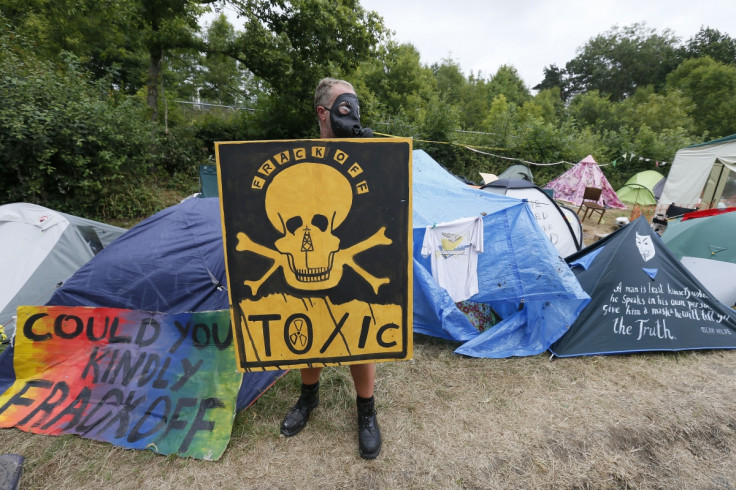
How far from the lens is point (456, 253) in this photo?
306cm

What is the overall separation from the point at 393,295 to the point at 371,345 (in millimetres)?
233

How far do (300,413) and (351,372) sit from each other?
44 centimetres

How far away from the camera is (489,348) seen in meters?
2.74

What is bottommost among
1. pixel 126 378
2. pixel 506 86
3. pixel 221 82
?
pixel 126 378

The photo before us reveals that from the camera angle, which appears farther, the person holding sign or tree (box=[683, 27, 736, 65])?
tree (box=[683, 27, 736, 65])

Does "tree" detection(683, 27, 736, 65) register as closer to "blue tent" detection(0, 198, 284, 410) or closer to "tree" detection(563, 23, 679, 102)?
"tree" detection(563, 23, 679, 102)

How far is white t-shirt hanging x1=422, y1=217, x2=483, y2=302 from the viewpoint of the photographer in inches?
118

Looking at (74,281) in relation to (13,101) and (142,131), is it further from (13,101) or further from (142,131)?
(142,131)

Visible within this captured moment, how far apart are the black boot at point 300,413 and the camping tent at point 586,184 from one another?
11.1 meters

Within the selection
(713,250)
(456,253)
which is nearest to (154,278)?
(456,253)

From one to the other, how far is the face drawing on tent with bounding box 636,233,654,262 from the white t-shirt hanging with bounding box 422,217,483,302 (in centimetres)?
122

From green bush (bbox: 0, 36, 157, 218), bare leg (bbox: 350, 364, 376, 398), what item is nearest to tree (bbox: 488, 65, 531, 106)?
green bush (bbox: 0, 36, 157, 218)

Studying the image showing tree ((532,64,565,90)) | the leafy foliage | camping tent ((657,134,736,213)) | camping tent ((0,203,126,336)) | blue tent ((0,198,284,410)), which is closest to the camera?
blue tent ((0,198,284,410))

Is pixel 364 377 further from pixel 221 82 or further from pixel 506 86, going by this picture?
pixel 506 86
